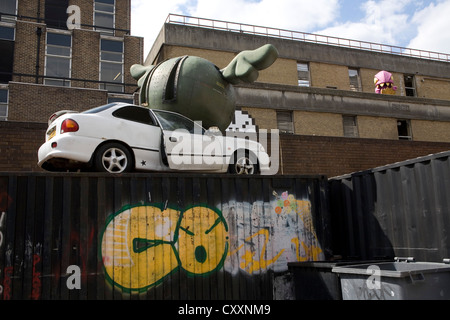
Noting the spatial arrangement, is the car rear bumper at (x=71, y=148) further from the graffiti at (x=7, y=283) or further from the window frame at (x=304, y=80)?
the window frame at (x=304, y=80)

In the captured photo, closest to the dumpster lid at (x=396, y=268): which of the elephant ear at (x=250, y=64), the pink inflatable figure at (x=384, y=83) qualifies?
the elephant ear at (x=250, y=64)

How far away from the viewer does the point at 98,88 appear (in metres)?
22.0

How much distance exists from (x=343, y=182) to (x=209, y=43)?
18433mm

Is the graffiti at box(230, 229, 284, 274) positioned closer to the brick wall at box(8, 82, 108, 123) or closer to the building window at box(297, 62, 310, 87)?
the brick wall at box(8, 82, 108, 123)

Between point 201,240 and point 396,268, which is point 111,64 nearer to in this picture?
point 201,240

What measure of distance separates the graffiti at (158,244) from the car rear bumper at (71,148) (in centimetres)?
120

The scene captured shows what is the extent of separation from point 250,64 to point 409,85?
25112 millimetres

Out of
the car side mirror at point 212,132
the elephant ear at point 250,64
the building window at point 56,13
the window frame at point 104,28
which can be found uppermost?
the building window at point 56,13

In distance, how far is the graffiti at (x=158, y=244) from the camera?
5.82m

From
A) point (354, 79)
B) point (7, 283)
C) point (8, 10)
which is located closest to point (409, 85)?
point (354, 79)

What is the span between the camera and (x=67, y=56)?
Answer: 72.4ft

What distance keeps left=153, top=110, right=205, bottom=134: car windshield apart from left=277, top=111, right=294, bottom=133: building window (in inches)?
668
